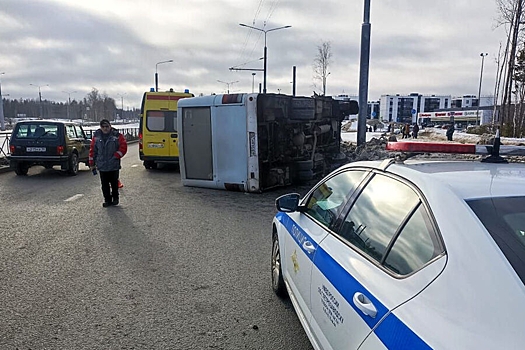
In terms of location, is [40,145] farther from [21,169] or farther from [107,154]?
[107,154]

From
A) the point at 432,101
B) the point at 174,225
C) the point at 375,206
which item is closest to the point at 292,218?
the point at 375,206

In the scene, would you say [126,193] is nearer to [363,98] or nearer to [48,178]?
[48,178]

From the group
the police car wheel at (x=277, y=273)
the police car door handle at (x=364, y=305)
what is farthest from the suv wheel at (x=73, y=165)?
the police car door handle at (x=364, y=305)

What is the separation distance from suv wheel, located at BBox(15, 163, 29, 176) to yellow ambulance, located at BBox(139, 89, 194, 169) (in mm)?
3638

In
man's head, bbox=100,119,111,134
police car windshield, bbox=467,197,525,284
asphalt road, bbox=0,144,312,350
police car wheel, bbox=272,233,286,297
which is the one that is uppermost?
man's head, bbox=100,119,111,134

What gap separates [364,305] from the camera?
5.93ft

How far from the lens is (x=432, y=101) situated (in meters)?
132

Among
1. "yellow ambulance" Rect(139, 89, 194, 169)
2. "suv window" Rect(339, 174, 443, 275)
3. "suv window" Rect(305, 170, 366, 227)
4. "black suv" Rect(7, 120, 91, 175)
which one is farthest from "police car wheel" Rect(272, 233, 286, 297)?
"yellow ambulance" Rect(139, 89, 194, 169)

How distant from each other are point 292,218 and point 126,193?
24.4ft

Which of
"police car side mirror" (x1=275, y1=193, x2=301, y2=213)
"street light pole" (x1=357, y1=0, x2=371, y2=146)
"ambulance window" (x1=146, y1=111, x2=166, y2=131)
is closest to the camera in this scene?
"police car side mirror" (x1=275, y1=193, x2=301, y2=213)

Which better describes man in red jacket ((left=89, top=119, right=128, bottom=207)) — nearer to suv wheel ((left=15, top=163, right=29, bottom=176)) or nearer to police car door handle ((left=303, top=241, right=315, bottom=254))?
suv wheel ((left=15, top=163, right=29, bottom=176))

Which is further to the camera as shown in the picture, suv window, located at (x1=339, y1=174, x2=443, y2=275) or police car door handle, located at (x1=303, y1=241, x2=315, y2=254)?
police car door handle, located at (x1=303, y1=241, x2=315, y2=254)

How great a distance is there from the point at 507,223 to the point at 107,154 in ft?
25.4

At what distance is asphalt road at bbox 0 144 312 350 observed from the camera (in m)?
3.37
